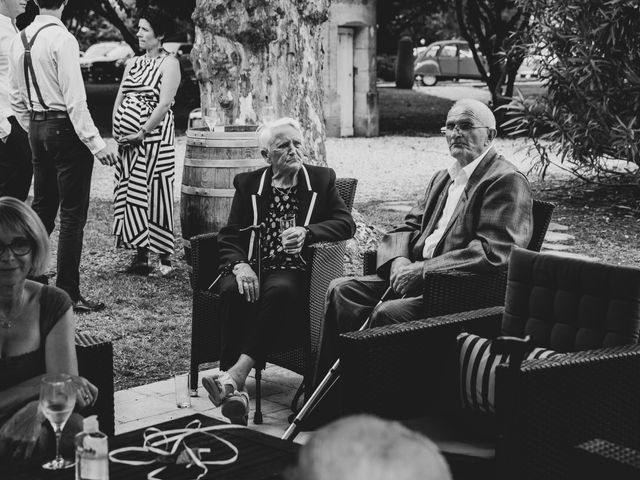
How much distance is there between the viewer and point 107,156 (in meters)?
6.77

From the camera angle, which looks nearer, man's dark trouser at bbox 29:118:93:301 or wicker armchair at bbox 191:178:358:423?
wicker armchair at bbox 191:178:358:423

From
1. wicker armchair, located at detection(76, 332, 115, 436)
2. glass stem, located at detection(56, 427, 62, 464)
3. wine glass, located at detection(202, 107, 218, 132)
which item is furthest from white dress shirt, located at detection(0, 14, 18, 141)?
glass stem, located at detection(56, 427, 62, 464)

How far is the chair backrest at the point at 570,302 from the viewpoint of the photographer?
12.2 feet

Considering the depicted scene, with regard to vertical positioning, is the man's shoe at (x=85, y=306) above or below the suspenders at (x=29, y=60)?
below

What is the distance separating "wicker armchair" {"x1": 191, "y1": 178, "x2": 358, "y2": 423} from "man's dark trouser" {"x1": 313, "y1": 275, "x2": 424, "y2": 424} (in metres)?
0.11

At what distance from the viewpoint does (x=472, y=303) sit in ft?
14.9

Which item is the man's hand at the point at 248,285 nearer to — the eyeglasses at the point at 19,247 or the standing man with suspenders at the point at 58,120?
the eyeglasses at the point at 19,247

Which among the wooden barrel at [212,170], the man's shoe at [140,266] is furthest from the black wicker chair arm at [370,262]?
the man's shoe at [140,266]

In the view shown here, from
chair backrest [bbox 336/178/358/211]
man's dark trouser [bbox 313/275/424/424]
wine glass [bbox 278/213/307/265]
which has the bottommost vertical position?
man's dark trouser [bbox 313/275/424/424]

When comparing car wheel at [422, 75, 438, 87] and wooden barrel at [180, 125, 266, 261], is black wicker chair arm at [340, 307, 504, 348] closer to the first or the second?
wooden barrel at [180, 125, 266, 261]

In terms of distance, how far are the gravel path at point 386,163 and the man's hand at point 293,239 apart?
7641 mm

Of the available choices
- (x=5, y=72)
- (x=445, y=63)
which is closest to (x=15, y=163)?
(x=5, y=72)

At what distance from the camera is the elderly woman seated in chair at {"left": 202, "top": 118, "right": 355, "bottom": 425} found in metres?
4.86

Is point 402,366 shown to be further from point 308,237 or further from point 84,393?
point 308,237
